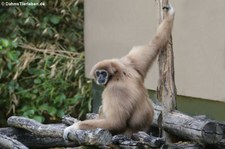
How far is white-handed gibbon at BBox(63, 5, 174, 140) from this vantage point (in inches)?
243

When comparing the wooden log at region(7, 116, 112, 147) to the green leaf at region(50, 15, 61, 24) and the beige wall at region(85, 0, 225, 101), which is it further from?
the green leaf at region(50, 15, 61, 24)

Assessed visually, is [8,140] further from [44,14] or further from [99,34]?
[44,14]

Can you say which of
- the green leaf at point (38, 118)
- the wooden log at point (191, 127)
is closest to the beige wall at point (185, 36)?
the wooden log at point (191, 127)

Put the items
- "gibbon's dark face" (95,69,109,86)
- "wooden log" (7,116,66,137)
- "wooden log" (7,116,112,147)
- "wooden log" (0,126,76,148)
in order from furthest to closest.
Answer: "wooden log" (0,126,76,148) < "wooden log" (7,116,66,137) < "gibbon's dark face" (95,69,109,86) < "wooden log" (7,116,112,147)

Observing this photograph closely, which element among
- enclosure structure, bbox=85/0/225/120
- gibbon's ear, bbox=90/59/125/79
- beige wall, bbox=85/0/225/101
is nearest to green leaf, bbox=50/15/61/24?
beige wall, bbox=85/0/225/101

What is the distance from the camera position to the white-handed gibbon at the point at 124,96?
6.18 m

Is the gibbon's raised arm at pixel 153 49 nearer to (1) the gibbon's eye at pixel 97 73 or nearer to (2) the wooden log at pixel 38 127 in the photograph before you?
(1) the gibbon's eye at pixel 97 73

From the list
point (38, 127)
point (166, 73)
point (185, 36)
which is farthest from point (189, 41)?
point (38, 127)

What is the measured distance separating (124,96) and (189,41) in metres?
2.20

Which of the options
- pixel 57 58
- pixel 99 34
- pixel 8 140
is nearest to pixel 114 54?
pixel 99 34

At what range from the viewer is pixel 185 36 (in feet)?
27.0

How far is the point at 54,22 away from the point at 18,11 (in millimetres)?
780

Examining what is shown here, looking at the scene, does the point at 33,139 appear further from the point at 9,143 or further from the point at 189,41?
the point at 189,41

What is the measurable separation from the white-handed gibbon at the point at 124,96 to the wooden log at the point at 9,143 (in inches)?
29.1
